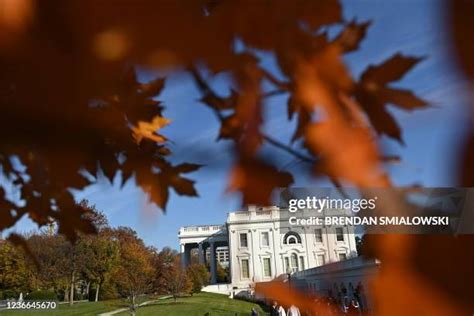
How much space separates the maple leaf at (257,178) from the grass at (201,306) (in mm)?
237

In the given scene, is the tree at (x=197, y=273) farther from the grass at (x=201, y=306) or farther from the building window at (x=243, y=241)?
the building window at (x=243, y=241)

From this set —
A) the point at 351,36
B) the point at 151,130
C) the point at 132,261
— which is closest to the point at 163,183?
the point at 151,130

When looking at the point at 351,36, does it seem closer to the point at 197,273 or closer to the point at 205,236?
the point at 205,236

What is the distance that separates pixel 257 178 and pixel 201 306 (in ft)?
3.67

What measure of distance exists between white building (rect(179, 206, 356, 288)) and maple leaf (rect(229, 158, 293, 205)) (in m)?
0.02

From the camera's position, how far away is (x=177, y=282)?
105 centimetres

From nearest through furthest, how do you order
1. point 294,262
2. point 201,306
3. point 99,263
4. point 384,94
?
point 384,94 < point 294,262 < point 99,263 < point 201,306

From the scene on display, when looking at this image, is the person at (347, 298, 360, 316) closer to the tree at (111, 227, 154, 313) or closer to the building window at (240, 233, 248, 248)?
the building window at (240, 233, 248, 248)

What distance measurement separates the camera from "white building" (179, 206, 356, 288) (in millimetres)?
271

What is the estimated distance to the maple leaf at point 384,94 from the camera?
0.21 metres

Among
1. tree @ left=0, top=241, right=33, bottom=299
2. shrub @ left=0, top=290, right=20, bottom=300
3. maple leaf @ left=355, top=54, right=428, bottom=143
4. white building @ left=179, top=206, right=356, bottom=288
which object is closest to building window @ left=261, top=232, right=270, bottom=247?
white building @ left=179, top=206, right=356, bottom=288

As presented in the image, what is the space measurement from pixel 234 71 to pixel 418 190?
0.11 m

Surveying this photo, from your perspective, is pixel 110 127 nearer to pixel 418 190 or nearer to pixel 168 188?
pixel 168 188

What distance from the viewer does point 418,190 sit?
0.24 metres
